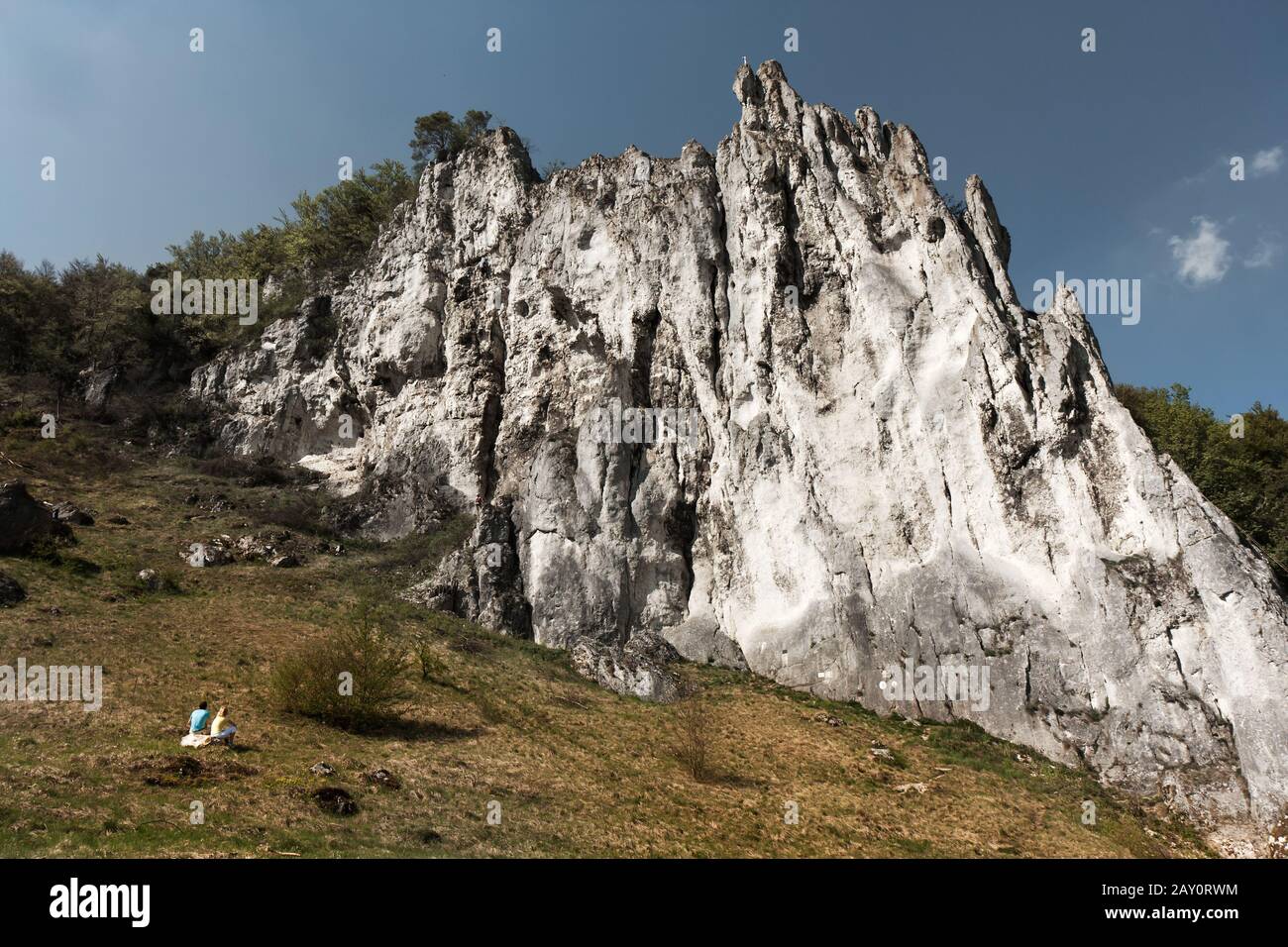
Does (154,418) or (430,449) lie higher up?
(154,418)

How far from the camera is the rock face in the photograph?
1658 centimetres

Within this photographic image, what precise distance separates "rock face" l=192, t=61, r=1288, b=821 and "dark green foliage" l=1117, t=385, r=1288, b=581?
8.99 m

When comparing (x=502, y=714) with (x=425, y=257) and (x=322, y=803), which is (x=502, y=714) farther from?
(x=425, y=257)

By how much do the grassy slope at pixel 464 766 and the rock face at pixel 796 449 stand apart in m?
2.13

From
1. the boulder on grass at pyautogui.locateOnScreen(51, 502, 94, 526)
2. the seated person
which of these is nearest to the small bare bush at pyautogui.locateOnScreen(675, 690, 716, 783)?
the seated person

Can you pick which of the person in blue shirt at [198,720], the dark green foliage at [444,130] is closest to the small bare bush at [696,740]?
the person in blue shirt at [198,720]

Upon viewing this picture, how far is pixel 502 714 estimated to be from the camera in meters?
17.4

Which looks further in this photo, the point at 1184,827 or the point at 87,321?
the point at 87,321

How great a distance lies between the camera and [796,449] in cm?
2459

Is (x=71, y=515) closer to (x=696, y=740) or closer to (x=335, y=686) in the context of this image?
(x=335, y=686)

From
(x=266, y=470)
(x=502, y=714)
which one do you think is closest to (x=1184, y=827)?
(x=502, y=714)

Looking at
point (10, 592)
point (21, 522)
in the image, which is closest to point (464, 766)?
point (10, 592)

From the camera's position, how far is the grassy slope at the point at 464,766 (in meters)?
10.1

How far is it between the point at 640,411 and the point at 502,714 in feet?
46.4
